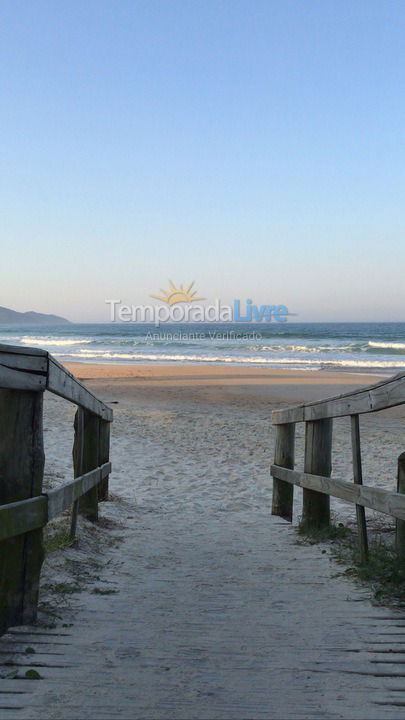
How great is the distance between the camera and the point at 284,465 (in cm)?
728

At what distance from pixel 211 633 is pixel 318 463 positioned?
2.79 meters

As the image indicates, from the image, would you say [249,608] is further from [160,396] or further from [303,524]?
[160,396]

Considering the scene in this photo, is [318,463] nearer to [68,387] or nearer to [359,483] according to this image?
[359,483]

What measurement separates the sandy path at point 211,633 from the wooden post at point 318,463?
33cm

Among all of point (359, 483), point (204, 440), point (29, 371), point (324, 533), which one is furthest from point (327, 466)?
point (204, 440)

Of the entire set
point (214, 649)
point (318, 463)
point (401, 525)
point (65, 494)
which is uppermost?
point (65, 494)

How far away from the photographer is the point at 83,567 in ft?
15.4

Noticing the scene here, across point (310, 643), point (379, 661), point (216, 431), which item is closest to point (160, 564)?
point (310, 643)

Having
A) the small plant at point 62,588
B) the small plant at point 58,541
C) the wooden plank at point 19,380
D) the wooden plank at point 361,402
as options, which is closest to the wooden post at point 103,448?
the small plant at point 58,541

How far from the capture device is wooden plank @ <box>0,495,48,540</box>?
10.6ft

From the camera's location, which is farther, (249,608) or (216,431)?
(216,431)

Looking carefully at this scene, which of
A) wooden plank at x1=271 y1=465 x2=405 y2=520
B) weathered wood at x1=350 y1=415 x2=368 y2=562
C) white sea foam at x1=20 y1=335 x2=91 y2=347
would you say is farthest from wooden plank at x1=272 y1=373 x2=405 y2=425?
white sea foam at x1=20 y1=335 x2=91 y2=347

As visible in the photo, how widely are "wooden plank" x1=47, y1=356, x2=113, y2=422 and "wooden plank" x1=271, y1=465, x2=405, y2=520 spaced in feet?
6.67

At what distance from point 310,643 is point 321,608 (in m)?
0.64
